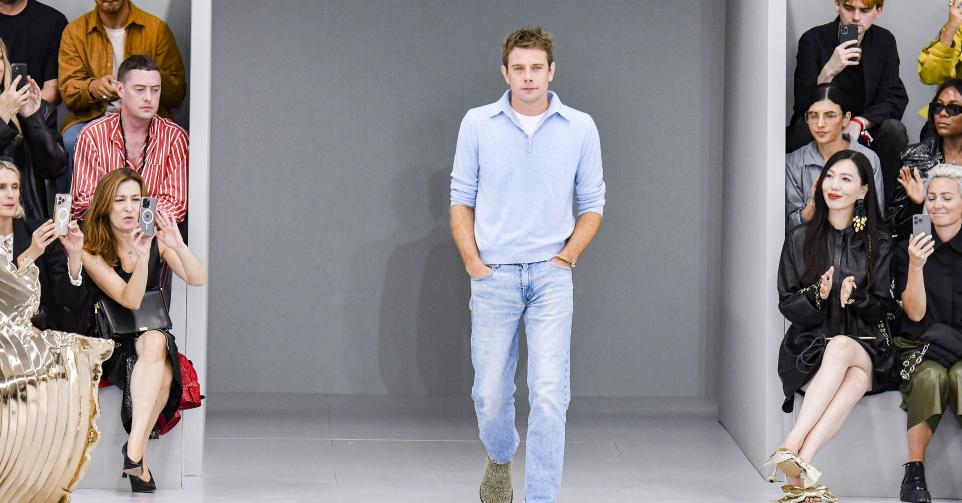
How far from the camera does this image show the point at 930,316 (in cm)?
536

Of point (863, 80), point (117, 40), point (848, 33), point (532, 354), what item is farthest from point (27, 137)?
point (863, 80)

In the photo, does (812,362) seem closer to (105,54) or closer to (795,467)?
(795,467)

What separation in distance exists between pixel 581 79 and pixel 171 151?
8.85 feet

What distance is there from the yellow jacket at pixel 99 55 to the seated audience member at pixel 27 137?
0.82ft

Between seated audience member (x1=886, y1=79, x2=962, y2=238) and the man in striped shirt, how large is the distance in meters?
3.01

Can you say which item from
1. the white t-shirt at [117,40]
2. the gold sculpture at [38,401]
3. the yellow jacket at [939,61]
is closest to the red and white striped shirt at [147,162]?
the white t-shirt at [117,40]

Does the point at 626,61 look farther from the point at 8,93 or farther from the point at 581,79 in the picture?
the point at 8,93

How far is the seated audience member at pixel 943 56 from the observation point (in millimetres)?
5965

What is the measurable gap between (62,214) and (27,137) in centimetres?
88

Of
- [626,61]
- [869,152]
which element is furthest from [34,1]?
[869,152]

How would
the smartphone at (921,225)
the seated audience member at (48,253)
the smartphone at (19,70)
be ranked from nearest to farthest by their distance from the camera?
the seated audience member at (48,253) < the smartphone at (921,225) < the smartphone at (19,70)

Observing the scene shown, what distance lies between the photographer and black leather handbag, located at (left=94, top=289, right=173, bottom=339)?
511 centimetres

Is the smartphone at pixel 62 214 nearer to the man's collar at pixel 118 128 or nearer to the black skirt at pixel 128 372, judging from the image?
the black skirt at pixel 128 372

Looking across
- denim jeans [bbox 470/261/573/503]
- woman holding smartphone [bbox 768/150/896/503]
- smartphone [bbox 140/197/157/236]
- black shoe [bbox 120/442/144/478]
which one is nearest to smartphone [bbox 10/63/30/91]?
smartphone [bbox 140/197/157/236]
